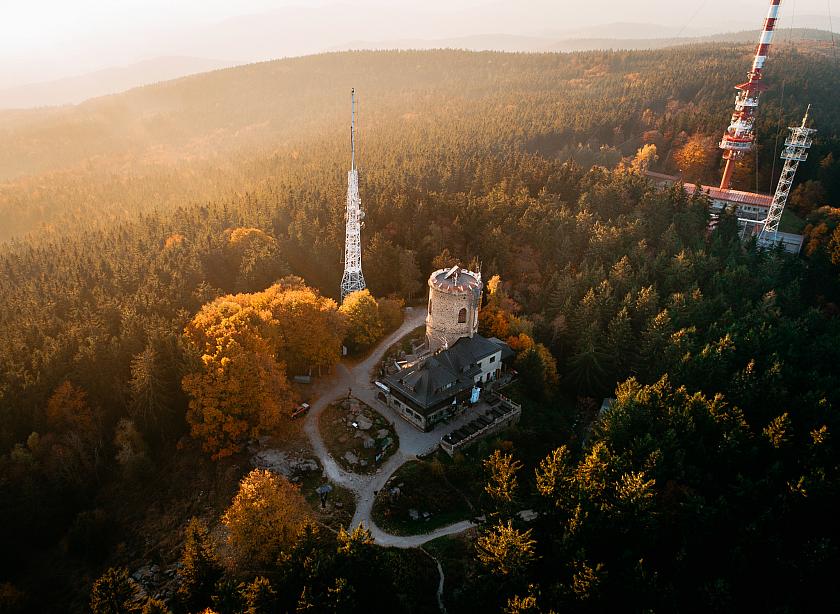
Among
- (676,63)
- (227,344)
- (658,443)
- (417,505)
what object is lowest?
(417,505)

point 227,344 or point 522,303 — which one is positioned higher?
point 227,344

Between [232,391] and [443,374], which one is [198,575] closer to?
[232,391]

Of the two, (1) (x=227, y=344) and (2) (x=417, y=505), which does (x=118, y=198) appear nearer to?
(1) (x=227, y=344)

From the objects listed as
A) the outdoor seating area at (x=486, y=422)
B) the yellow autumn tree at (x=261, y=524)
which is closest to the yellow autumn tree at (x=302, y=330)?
the outdoor seating area at (x=486, y=422)

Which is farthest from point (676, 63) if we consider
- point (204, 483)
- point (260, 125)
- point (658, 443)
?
point (204, 483)

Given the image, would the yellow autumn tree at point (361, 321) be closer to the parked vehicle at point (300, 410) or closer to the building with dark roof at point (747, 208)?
the parked vehicle at point (300, 410)
